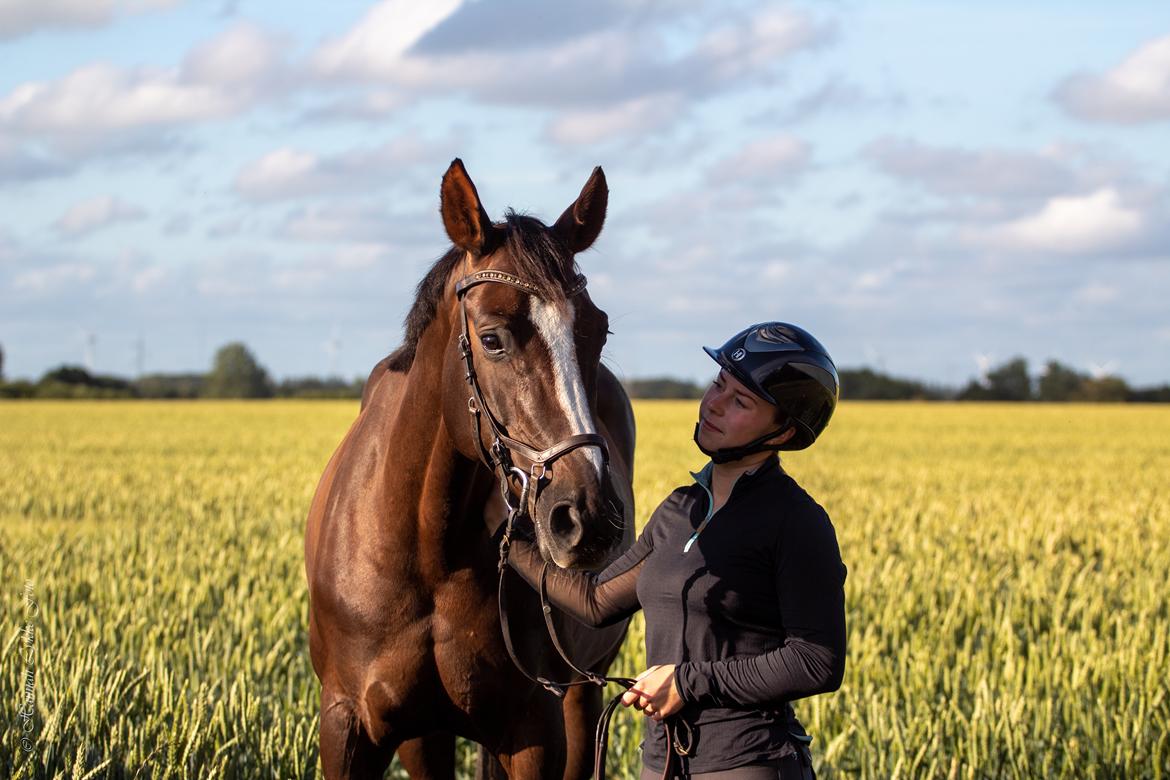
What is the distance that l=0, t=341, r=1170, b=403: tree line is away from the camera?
7312 centimetres

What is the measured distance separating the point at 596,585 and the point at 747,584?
1.93ft

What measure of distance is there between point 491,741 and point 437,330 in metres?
1.38

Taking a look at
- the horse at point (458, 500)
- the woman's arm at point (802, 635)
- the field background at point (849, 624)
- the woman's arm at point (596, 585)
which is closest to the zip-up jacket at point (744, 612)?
the woman's arm at point (802, 635)

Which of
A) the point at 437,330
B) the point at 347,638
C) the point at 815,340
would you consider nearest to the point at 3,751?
the point at 347,638

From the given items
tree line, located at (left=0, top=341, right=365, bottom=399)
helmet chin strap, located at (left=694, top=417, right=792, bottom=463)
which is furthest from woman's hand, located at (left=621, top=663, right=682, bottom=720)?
tree line, located at (left=0, top=341, right=365, bottom=399)

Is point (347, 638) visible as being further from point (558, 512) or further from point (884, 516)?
point (884, 516)

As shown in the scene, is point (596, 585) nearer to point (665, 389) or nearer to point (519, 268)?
point (519, 268)

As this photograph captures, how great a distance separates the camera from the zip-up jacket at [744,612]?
2732 millimetres

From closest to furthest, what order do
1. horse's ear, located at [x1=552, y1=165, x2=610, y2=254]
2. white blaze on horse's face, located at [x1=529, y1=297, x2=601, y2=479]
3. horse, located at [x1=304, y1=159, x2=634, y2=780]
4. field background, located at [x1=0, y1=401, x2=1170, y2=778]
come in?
white blaze on horse's face, located at [x1=529, y1=297, x2=601, y2=479] → horse, located at [x1=304, y1=159, x2=634, y2=780] → horse's ear, located at [x1=552, y1=165, x2=610, y2=254] → field background, located at [x1=0, y1=401, x2=1170, y2=778]

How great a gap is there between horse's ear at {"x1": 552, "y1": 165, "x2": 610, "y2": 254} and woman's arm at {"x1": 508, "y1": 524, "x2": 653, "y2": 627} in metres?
0.97

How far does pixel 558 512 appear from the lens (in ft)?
9.75

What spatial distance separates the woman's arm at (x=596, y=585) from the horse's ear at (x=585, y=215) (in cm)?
97

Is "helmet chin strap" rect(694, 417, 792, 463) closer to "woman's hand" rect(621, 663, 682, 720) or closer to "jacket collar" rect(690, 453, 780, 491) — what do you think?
"jacket collar" rect(690, 453, 780, 491)

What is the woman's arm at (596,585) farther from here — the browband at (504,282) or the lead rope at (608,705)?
the browband at (504,282)
